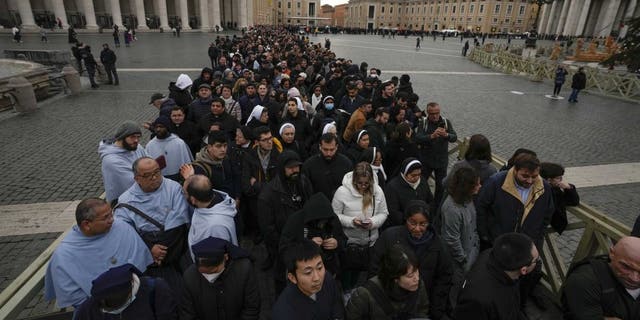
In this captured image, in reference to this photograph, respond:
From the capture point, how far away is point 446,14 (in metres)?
101

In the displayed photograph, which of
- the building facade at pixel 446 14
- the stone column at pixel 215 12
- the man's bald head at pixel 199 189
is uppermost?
the building facade at pixel 446 14

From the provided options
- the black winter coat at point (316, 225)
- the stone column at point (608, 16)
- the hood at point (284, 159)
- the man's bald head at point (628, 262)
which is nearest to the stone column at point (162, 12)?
the hood at point (284, 159)

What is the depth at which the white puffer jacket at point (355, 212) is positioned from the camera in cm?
351

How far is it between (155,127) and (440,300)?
3.95 metres

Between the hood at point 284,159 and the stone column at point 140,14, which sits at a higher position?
the stone column at point 140,14

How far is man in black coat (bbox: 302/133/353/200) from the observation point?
4.16 m

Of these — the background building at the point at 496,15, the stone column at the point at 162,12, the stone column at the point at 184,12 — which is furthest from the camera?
the background building at the point at 496,15

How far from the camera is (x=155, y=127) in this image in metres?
4.57

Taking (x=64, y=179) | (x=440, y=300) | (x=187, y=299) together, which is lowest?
(x=64, y=179)

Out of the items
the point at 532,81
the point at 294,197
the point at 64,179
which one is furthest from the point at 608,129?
the point at 64,179

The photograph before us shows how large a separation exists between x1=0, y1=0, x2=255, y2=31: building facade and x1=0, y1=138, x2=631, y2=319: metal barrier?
159 ft

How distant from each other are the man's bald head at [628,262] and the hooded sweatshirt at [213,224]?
291cm

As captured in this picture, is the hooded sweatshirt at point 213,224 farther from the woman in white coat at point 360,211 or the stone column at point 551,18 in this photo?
the stone column at point 551,18

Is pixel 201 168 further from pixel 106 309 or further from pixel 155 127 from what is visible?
pixel 106 309
